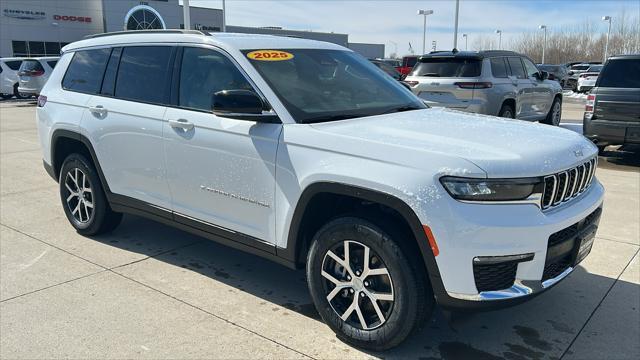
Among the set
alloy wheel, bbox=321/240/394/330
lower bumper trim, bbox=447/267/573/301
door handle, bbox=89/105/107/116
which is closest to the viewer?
lower bumper trim, bbox=447/267/573/301

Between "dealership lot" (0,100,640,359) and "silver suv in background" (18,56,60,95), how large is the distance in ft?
61.0

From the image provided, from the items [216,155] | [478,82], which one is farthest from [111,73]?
[478,82]

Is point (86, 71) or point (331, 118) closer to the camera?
point (331, 118)

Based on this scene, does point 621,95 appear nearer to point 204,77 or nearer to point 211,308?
point 204,77

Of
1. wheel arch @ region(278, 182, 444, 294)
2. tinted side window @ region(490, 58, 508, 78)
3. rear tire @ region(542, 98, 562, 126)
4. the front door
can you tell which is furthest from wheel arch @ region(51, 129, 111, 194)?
rear tire @ region(542, 98, 562, 126)

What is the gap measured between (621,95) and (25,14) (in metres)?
44.7

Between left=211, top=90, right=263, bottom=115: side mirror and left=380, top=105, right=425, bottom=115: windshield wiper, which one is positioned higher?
left=211, top=90, right=263, bottom=115: side mirror

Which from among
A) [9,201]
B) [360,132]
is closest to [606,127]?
[360,132]

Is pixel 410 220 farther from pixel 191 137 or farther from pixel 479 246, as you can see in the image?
pixel 191 137

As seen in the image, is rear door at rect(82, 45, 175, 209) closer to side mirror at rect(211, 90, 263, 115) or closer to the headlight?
side mirror at rect(211, 90, 263, 115)

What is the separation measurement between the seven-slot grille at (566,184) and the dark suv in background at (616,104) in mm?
5790

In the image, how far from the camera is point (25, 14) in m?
41.7

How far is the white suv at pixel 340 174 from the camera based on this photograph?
2.74 m

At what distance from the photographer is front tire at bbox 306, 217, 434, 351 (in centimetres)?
292
